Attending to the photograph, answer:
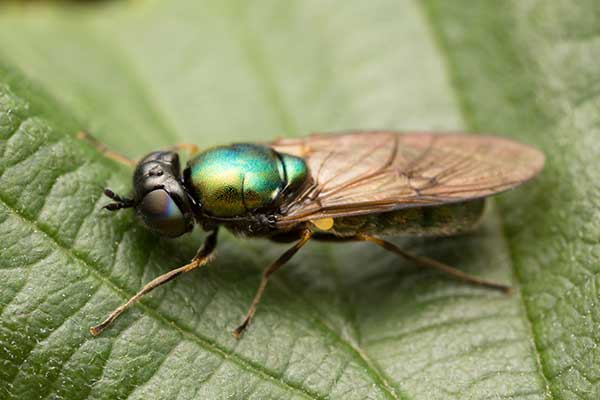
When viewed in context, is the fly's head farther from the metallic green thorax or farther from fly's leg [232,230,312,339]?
fly's leg [232,230,312,339]

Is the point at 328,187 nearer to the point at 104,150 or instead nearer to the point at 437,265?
the point at 437,265

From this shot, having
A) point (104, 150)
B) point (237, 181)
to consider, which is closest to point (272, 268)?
point (237, 181)

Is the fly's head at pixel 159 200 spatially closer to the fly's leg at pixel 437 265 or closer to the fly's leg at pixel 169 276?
the fly's leg at pixel 169 276

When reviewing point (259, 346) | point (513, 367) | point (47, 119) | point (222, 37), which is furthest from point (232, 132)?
point (513, 367)

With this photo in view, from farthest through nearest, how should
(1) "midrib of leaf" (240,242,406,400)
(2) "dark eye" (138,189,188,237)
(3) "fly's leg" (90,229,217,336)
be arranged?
(2) "dark eye" (138,189,188,237), (1) "midrib of leaf" (240,242,406,400), (3) "fly's leg" (90,229,217,336)

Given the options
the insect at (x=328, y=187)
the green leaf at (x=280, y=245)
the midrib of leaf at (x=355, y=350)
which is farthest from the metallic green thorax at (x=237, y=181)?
the midrib of leaf at (x=355, y=350)

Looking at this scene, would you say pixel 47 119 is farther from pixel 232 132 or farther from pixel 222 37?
pixel 222 37

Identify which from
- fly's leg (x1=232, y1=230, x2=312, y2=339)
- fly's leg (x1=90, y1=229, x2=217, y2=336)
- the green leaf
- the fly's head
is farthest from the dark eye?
fly's leg (x1=232, y1=230, x2=312, y2=339)
